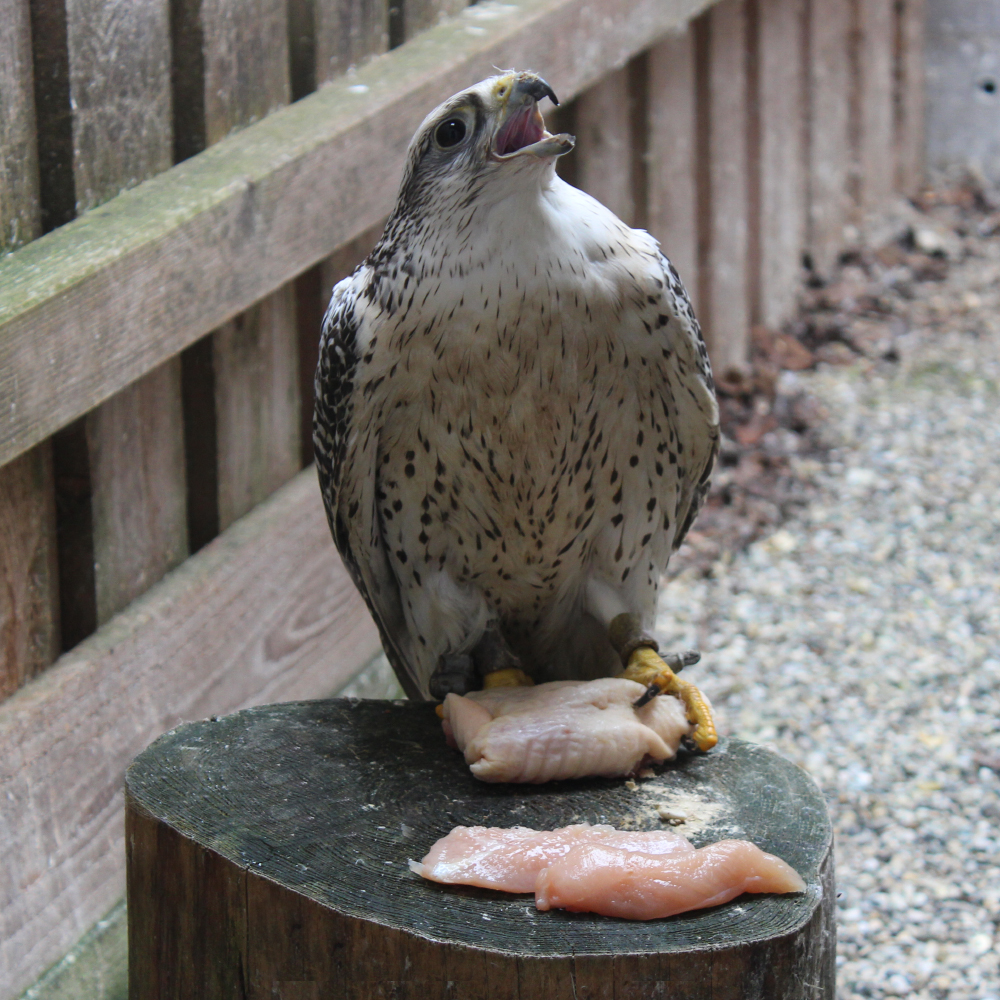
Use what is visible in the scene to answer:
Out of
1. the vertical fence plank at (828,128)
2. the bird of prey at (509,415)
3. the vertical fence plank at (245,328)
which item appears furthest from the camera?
the vertical fence plank at (828,128)

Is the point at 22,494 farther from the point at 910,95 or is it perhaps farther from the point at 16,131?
the point at 910,95

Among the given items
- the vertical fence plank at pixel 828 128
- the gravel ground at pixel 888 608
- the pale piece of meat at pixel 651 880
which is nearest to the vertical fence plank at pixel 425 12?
the gravel ground at pixel 888 608

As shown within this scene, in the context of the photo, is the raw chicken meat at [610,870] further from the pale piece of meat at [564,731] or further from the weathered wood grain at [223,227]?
the weathered wood grain at [223,227]

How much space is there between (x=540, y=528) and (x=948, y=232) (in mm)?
5420

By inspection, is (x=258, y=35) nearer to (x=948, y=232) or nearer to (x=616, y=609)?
(x=616, y=609)

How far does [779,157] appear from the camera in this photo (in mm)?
6258

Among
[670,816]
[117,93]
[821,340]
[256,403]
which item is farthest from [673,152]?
[670,816]

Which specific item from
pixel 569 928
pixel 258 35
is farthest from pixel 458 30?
pixel 569 928

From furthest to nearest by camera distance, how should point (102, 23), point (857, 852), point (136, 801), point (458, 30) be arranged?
1. point (458, 30)
2. point (857, 852)
3. point (102, 23)
4. point (136, 801)

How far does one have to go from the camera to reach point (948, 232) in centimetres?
745

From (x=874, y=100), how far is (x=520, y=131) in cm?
530

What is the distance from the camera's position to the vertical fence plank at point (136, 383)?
2910 mm

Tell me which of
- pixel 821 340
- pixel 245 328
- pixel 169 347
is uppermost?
pixel 169 347

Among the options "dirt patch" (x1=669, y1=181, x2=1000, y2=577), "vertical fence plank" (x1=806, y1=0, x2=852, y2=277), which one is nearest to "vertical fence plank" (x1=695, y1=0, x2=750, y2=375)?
"dirt patch" (x1=669, y1=181, x2=1000, y2=577)
